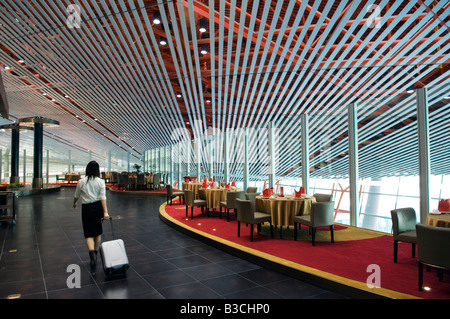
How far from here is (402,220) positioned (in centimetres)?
381

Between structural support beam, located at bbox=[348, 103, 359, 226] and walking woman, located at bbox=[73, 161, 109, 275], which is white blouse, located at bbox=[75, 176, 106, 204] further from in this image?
structural support beam, located at bbox=[348, 103, 359, 226]

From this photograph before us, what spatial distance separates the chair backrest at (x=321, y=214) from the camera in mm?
4602

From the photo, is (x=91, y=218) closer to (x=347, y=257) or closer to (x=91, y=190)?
(x=91, y=190)

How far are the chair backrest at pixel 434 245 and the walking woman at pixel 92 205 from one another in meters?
3.57

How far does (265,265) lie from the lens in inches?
151

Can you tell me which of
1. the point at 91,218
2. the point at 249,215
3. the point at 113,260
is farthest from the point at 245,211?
the point at 91,218

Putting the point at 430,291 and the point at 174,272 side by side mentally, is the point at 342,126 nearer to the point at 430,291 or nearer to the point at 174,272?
the point at 430,291

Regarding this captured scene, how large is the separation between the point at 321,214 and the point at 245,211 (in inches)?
49.3

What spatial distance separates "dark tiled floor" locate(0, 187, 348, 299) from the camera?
9.85 feet

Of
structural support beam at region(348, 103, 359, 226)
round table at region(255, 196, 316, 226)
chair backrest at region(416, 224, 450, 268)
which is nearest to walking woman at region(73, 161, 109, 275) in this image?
round table at region(255, 196, 316, 226)

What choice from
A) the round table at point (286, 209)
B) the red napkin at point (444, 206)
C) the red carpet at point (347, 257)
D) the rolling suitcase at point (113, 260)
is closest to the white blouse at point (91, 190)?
the rolling suitcase at point (113, 260)

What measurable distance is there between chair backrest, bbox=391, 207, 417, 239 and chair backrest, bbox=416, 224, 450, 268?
0.96 metres
